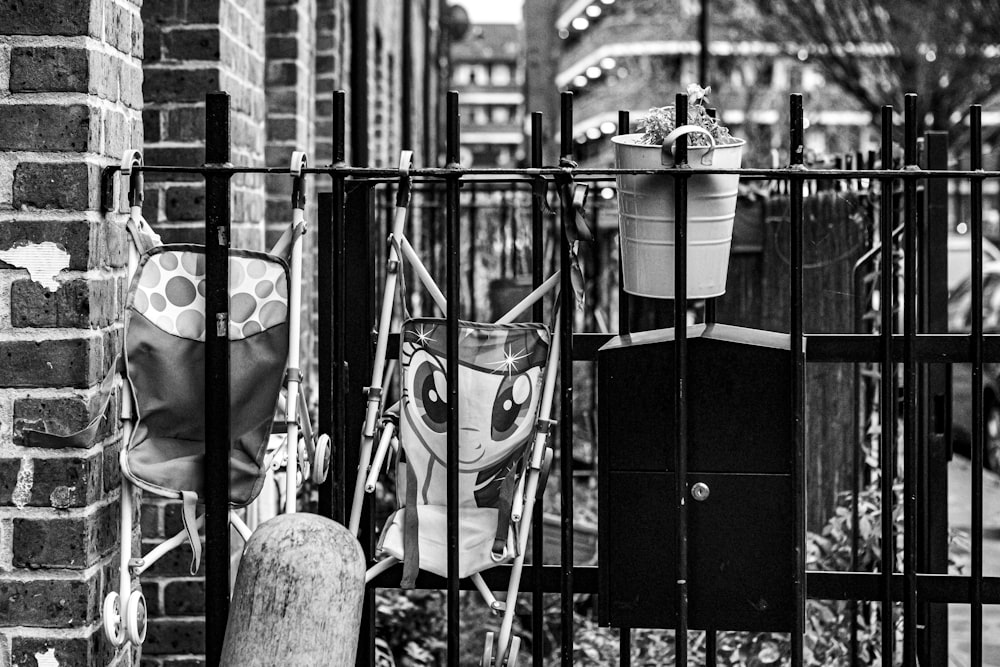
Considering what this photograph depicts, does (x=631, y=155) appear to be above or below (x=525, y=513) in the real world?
above

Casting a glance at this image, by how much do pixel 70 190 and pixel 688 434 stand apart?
1334mm

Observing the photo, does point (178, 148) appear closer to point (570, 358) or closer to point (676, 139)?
point (570, 358)

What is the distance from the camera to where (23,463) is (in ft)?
7.54

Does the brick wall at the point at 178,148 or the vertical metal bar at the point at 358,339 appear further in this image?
the brick wall at the point at 178,148

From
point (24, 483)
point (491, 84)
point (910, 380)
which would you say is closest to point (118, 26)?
point (24, 483)

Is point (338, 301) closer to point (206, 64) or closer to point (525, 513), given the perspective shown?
point (525, 513)

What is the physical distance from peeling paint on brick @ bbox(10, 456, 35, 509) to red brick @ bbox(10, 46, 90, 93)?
2.41 feet

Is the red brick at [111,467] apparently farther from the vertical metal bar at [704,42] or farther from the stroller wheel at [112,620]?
the vertical metal bar at [704,42]

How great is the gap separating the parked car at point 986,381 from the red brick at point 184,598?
6.92m

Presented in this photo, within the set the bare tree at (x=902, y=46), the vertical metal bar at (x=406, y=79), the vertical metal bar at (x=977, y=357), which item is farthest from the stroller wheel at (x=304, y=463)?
the bare tree at (x=902, y=46)

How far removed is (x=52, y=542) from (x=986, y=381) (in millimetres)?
8488

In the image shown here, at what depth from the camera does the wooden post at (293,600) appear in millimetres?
2045

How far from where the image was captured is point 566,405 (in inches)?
95.3

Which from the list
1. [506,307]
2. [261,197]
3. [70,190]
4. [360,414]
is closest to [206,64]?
[261,197]
